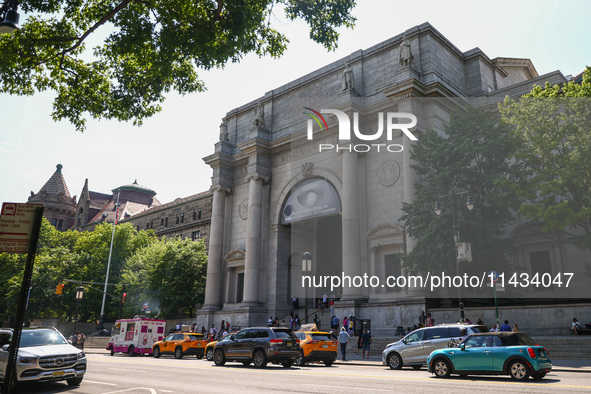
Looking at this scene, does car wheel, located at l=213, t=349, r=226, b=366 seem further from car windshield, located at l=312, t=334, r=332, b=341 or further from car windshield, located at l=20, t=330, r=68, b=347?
car windshield, located at l=20, t=330, r=68, b=347

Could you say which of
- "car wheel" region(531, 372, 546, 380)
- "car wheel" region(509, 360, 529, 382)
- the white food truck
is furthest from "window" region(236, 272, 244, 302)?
"car wheel" region(531, 372, 546, 380)

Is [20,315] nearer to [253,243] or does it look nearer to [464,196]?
[464,196]

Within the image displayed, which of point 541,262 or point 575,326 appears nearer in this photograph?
point 575,326

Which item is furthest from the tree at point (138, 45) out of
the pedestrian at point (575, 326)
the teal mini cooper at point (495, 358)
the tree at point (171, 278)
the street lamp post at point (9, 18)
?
the tree at point (171, 278)

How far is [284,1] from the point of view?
1203cm

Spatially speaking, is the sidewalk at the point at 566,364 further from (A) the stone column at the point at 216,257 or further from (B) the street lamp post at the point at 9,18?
(A) the stone column at the point at 216,257

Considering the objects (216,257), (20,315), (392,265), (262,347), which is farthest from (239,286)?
(20,315)

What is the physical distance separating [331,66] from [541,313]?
26.5 metres

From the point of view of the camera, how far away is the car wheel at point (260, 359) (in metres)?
19.2

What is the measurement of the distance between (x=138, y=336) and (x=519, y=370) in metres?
26.6

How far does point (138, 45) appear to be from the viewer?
1154 centimetres

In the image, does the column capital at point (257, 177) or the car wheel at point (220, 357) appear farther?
the column capital at point (257, 177)

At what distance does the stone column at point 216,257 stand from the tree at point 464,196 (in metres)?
21.7

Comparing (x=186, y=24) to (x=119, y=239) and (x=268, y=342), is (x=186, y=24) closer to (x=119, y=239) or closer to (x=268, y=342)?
(x=268, y=342)
